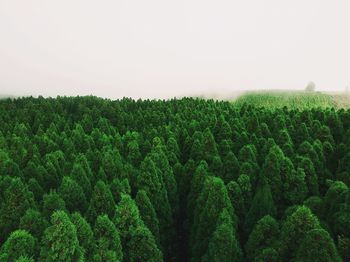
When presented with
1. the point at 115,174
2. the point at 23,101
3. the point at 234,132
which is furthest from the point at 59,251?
the point at 23,101

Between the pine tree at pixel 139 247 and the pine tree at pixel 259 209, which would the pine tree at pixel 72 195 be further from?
the pine tree at pixel 259 209

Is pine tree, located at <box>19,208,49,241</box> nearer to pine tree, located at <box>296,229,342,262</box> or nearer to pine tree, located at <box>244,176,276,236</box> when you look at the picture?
pine tree, located at <box>244,176,276,236</box>

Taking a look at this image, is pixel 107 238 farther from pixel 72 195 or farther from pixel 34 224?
pixel 72 195

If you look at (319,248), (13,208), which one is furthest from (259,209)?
(13,208)

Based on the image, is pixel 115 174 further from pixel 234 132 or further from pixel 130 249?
pixel 234 132

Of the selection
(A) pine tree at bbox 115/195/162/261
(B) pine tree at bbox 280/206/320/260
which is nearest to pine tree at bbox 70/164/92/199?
(A) pine tree at bbox 115/195/162/261

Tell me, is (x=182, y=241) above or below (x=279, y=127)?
below
